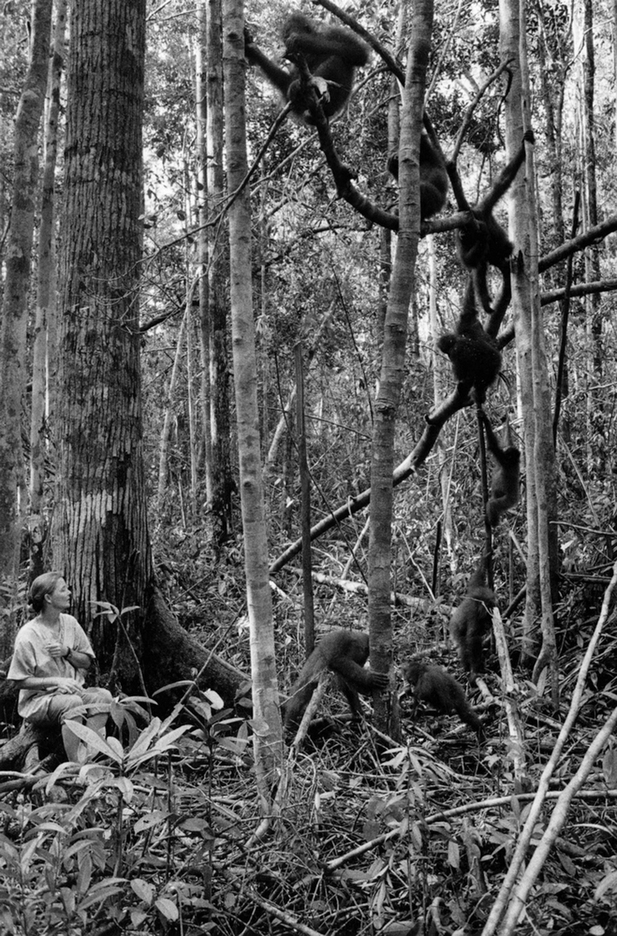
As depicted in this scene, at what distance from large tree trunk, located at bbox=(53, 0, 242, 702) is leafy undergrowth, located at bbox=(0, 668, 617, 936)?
5.98ft

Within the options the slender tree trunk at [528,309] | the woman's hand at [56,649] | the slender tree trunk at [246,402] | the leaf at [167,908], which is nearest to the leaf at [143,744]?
the leaf at [167,908]

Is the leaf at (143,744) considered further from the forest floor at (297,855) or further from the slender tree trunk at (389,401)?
the slender tree trunk at (389,401)

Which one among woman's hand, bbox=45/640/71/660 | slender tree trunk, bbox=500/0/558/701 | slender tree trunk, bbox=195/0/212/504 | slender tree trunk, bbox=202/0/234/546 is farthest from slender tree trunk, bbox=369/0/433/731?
slender tree trunk, bbox=202/0/234/546

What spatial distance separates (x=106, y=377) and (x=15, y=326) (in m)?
1.63

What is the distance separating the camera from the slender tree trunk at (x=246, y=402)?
3711mm

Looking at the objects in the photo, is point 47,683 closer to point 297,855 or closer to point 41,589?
point 41,589

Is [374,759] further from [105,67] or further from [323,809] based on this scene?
[105,67]

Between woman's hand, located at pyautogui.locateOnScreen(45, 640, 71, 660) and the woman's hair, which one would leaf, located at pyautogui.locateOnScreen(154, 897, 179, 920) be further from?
the woman's hair

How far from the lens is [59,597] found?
4.81 metres

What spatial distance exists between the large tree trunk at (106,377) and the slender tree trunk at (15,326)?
1.22 meters

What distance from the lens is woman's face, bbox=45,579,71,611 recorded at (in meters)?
4.81

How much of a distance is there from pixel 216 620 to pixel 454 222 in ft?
13.4

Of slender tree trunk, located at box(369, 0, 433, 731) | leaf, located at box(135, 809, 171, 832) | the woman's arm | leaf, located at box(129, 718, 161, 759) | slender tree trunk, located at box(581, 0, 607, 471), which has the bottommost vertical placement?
leaf, located at box(135, 809, 171, 832)

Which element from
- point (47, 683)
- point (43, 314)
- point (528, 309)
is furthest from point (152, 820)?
point (43, 314)
